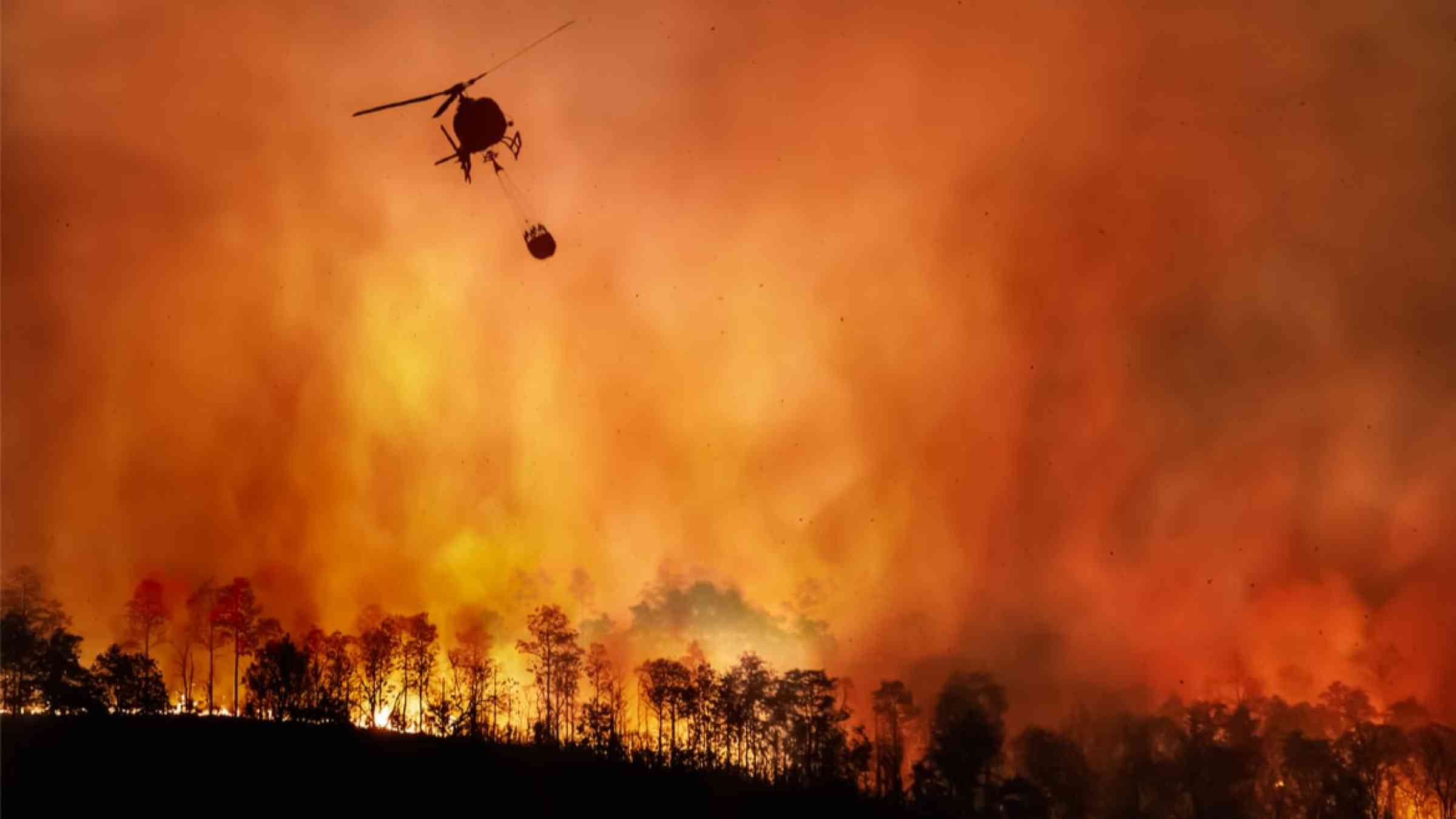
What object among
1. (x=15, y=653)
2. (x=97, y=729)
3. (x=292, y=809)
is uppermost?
(x=15, y=653)

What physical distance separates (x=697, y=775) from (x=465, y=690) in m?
44.7

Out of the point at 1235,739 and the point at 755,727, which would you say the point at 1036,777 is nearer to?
the point at 1235,739

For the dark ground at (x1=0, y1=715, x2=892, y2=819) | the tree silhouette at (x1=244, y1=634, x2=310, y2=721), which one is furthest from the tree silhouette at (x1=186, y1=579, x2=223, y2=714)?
the dark ground at (x1=0, y1=715, x2=892, y2=819)

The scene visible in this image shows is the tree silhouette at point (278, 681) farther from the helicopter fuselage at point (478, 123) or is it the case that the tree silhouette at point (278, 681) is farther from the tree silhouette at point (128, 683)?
the helicopter fuselage at point (478, 123)

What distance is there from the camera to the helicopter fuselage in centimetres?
4569

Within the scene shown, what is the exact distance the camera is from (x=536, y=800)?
48.4m

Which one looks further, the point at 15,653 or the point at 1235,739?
the point at 1235,739

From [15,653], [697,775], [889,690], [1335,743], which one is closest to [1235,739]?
[1335,743]

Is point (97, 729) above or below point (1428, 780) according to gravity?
above

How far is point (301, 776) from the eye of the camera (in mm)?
45875

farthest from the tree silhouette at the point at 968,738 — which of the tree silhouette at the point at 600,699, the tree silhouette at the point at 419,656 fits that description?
the tree silhouette at the point at 419,656

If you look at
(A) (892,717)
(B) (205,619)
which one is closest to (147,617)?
(B) (205,619)

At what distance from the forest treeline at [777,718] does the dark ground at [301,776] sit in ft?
56.4

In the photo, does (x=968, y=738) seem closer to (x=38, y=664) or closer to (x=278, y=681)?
(x=278, y=681)
